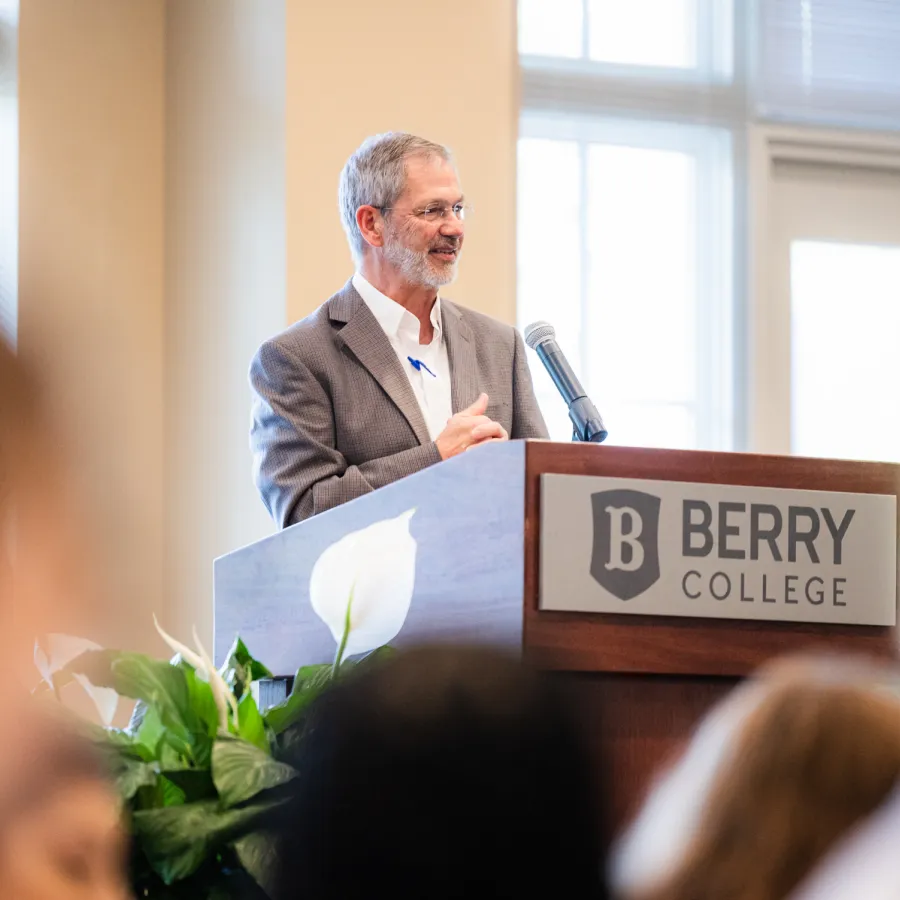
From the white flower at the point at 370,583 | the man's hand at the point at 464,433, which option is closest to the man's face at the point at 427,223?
the man's hand at the point at 464,433

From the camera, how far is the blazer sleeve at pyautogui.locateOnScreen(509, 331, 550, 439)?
2932 millimetres

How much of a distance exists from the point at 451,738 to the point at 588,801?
0.07m

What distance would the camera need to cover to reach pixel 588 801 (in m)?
0.73

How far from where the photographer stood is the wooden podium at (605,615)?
1.61 m

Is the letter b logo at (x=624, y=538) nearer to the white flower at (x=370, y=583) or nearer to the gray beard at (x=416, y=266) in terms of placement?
the white flower at (x=370, y=583)

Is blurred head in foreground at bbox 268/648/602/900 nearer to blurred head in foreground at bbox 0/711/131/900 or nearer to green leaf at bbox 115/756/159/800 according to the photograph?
blurred head in foreground at bbox 0/711/131/900

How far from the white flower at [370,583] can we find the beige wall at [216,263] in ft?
8.42

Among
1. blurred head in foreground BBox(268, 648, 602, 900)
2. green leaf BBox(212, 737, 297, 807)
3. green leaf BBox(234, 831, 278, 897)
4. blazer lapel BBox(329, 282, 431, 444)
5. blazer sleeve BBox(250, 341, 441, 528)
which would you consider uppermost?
blazer lapel BBox(329, 282, 431, 444)

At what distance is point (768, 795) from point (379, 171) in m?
2.52

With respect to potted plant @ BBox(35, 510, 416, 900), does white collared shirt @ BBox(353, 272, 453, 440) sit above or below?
above

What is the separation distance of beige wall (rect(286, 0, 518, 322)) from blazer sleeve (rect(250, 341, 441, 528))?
1799 millimetres

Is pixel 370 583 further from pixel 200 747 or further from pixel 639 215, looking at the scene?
pixel 639 215

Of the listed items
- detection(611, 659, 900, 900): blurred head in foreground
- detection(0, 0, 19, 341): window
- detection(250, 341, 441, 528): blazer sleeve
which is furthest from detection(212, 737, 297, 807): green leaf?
detection(0, 0, 19, 341): window

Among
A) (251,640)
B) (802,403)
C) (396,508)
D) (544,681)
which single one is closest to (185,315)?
(802,403)
